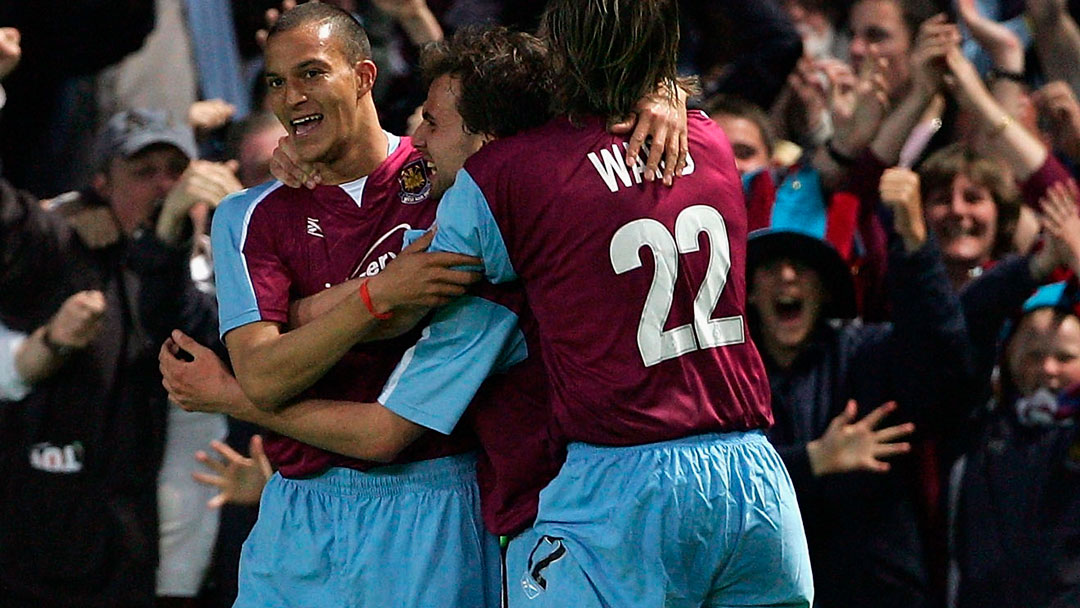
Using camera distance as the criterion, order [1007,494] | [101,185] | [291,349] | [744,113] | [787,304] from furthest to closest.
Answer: [101,185]
[744,113]
[787,304]
[1007,494]
[291,349]

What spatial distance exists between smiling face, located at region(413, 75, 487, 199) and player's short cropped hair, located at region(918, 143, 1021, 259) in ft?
9.34

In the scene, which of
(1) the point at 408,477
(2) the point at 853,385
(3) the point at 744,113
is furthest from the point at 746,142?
(1) the point at 408,477

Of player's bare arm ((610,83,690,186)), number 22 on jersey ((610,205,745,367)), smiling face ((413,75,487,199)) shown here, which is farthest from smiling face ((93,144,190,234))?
number 22 on jersey ((610,205,745,367))

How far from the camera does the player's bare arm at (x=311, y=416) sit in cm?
407

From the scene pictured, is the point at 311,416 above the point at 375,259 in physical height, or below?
below

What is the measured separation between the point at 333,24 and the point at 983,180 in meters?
2.95

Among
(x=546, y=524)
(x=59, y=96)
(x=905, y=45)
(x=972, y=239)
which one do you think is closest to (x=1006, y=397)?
(x=972, y=239)

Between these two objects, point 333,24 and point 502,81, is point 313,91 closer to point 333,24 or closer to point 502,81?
point 333,24

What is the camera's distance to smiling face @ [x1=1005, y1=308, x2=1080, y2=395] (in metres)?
5.81

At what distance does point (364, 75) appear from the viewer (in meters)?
4.37

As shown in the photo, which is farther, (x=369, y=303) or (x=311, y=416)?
(x=311, y=416)

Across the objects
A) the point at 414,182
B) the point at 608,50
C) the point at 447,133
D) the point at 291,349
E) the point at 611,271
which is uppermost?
the point at 608,50

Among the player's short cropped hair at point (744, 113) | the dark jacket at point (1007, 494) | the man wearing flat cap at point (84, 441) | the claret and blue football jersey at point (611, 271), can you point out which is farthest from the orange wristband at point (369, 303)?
the player's short cropped hair at point (744, 113)

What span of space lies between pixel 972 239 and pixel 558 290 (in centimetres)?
297
